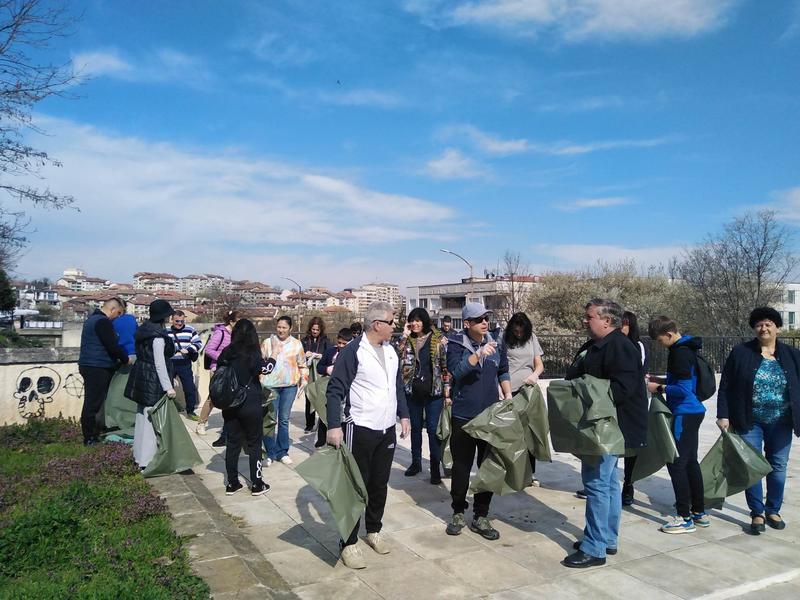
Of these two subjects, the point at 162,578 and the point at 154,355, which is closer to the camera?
the point at 162,578

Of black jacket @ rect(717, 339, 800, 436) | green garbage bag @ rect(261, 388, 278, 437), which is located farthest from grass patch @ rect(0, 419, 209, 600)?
black jacket @ rect(717, 339, 800, 436)

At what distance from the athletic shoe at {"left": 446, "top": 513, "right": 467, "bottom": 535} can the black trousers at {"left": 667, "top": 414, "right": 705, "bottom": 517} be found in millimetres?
1804

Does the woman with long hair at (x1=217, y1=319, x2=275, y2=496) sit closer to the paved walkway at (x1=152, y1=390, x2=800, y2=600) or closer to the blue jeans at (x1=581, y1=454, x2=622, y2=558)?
the paved walkway at (x1=152, y1=390, x2=800, y2=600)

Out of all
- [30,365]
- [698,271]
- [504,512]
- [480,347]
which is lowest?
[504,512]

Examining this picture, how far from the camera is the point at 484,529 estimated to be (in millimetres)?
4848

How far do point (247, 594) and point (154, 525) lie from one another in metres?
1.54

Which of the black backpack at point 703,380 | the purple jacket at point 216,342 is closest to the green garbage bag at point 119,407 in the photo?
the purple jacket at point 216,342

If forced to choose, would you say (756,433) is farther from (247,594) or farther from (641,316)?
(641,316)

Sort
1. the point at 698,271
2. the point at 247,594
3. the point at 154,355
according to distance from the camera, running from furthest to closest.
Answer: the point at 698,271
the point at 154,355
the point at 247,594

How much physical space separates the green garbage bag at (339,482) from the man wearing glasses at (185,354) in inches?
220

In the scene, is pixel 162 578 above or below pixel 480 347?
below

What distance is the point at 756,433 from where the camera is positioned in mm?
5184

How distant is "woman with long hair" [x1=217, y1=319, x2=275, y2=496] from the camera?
230 inches

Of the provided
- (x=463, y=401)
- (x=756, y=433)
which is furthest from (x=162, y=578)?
(x=756, y=433)
